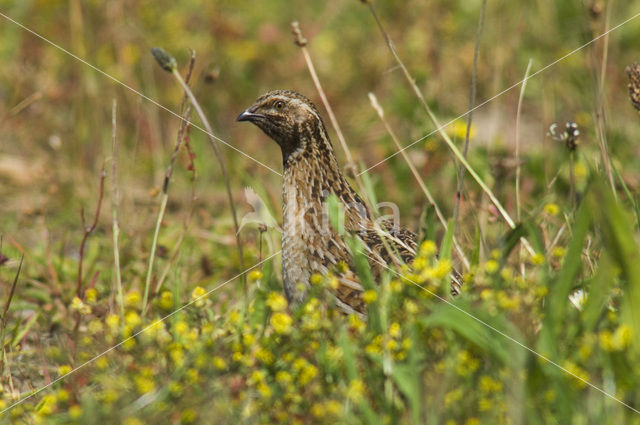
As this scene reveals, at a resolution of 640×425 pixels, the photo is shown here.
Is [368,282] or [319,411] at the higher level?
[368,282]

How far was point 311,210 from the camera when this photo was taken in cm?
365

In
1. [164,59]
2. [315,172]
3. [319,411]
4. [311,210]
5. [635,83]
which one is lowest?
[319,411]

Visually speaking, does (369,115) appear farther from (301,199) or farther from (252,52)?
(301,199)

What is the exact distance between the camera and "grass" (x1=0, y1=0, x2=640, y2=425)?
2418 mm

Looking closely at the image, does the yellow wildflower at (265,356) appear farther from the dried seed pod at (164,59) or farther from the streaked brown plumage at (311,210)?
the dried seed pod at (164,59)

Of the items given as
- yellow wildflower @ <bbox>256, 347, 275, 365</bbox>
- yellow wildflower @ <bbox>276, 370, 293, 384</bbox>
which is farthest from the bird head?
yellow wildflower @ <bbox>276, 370, 293, 384</bbox>

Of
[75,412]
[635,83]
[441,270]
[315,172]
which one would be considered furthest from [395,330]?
[635,83]

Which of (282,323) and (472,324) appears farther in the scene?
(282,323)

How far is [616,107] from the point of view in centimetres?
716

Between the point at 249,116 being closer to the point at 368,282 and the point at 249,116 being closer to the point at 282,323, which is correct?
the point at 368,282

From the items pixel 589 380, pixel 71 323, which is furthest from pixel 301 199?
pixel 589 380

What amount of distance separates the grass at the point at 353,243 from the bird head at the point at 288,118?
0.26 meters

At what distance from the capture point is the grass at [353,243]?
2.42 meters

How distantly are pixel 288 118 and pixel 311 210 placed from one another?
437 millimetres
